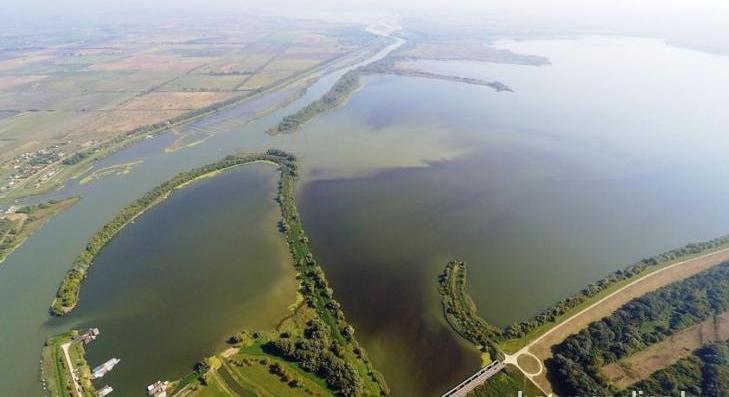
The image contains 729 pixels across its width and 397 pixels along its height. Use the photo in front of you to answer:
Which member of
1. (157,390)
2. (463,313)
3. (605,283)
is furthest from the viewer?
(605,283)

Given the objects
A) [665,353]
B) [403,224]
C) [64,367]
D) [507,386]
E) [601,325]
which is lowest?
[665,353]

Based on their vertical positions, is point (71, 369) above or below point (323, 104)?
below

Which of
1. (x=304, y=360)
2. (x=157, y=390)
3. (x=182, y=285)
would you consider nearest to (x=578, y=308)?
(x=304, y=360)

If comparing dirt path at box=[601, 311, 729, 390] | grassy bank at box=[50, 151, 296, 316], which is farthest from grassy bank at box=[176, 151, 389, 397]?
dirt path at box=[601, 311, 729, 390]

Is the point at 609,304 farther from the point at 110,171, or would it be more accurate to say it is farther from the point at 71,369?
the point at 110,171

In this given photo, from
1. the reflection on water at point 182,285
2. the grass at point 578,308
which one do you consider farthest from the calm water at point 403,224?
the grass at point 578,308

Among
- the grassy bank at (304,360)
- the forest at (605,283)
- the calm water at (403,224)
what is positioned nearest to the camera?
the grassy bank at (304,360)

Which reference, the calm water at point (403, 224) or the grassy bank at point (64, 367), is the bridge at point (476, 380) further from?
the grassy bank at point (64, 367)
